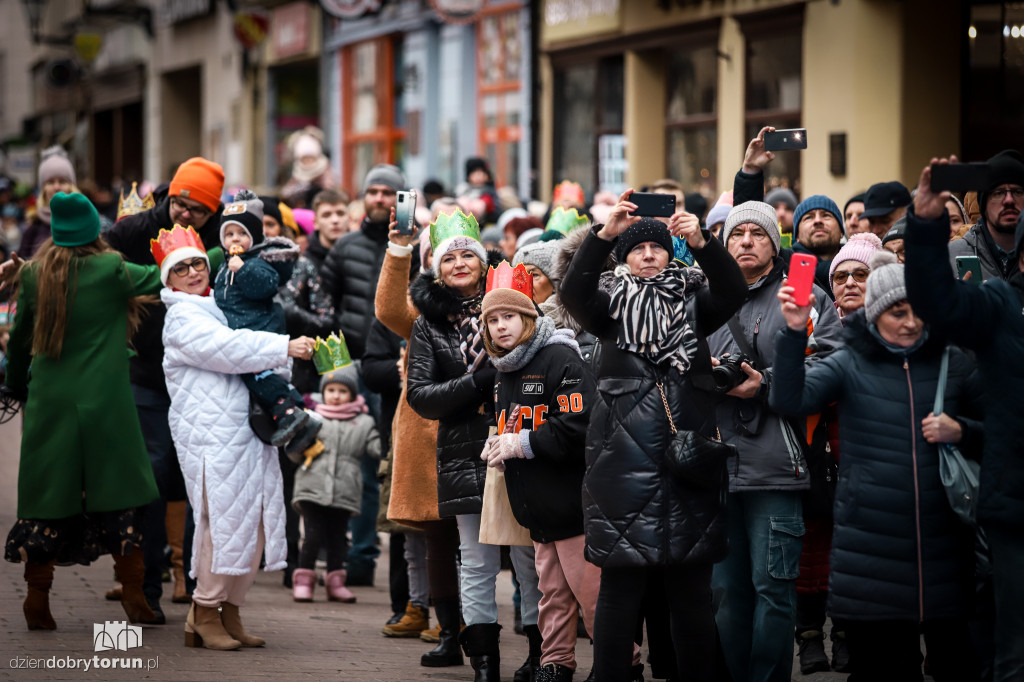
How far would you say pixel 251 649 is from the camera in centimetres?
747

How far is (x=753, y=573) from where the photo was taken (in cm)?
628

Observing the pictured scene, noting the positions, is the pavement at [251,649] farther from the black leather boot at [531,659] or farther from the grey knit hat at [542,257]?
the grey knit hat at [542,257]

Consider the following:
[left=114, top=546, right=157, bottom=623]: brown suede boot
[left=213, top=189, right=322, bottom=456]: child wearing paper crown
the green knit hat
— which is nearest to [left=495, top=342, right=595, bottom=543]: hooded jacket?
[left=213, top=189, right=322, bottom=456]: child wearing paper crown

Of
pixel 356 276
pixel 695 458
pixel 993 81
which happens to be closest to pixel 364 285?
pixel 356 276

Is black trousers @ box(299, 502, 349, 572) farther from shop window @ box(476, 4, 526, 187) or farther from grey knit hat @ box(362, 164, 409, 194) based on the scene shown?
shop window @ box(476, 4, 526, 187)

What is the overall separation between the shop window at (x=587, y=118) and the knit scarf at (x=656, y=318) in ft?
41.3

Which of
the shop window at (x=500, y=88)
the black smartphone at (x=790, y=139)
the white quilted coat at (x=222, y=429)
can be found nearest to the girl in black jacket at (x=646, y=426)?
the black smartphone at (x=790, y=139)

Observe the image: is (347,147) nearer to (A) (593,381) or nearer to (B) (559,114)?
(B) (559,114)

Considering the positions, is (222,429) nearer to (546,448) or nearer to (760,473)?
(546,448)

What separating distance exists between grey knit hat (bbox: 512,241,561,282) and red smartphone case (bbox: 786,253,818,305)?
2.27m

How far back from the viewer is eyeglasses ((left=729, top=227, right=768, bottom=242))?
6543 millimetres

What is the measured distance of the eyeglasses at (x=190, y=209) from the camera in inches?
333

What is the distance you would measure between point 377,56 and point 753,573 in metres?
19.9

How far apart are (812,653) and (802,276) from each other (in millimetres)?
2566
